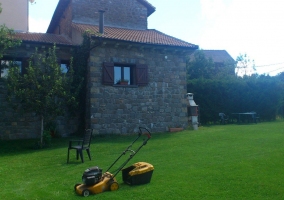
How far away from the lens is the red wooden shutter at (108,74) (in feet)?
47.9

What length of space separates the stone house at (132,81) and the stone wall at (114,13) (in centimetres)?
80

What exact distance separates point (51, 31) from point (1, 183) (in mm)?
18760

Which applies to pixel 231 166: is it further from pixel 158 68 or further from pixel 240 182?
pixel 158 68

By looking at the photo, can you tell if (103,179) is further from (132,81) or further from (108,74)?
(132,81)

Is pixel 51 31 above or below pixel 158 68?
above

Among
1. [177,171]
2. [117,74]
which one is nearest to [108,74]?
[117,74]

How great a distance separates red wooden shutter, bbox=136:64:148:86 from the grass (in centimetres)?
494

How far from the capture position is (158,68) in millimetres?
16047

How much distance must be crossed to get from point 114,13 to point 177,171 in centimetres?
1449

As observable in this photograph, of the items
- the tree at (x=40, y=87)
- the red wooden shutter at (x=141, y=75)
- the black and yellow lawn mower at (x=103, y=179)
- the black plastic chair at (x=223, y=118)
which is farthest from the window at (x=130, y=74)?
the black and yellow lawn mower at (x=103, y=179)

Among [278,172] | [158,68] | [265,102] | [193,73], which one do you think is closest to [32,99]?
[158,68]

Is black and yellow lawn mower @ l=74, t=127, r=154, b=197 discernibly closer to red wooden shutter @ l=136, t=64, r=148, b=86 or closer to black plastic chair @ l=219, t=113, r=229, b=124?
red wooden shutter @ l=136, t=64, r=148, b=86

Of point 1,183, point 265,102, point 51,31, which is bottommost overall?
point 1,183

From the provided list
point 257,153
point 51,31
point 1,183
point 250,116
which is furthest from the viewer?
point 51,31
